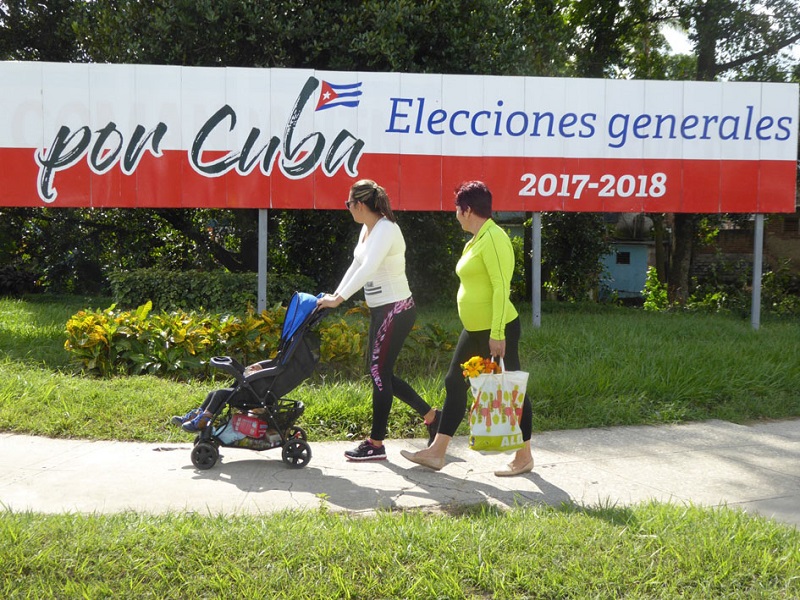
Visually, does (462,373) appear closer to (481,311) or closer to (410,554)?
(481,311)

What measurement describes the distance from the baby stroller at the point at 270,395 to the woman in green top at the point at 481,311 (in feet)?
2.87

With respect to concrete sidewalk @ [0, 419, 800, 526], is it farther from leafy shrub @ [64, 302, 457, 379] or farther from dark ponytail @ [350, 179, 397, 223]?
leafy shrub @ [64, 302, 457, 379]

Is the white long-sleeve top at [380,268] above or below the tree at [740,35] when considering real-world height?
below

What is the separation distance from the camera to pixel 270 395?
5.27 meters

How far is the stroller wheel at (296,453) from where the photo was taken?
5.23m

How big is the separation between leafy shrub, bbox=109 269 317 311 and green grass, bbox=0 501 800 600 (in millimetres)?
7277

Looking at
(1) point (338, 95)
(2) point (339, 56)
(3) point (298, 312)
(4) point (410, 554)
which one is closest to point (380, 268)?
(3) point (298, 312)

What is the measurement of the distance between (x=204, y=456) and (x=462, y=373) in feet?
5.82

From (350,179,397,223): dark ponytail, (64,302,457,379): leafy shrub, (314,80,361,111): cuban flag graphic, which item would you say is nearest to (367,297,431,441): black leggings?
(350,179,397,223): dark ponytail

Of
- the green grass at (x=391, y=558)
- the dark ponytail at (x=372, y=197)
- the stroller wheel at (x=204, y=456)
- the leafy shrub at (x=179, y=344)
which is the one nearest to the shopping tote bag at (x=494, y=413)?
the green grass at (x=391, y=558)

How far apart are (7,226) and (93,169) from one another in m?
8.26

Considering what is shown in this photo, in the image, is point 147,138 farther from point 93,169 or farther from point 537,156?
point 537,156

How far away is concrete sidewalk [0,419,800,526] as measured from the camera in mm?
4527

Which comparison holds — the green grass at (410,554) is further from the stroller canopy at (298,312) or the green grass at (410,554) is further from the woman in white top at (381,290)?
the stroller canopy at (298,312)
